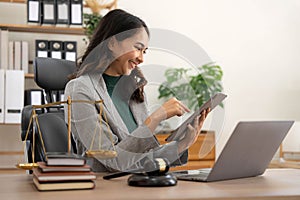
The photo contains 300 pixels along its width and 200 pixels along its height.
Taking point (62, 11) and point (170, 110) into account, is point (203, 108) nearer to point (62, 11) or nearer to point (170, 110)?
point (170, 110)

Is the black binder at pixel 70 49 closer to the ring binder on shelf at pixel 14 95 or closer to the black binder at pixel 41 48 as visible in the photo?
the black binder at pixel 41 48

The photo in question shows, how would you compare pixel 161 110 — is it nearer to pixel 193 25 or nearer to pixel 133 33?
pixel 133 33

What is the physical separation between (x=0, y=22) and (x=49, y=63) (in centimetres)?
212

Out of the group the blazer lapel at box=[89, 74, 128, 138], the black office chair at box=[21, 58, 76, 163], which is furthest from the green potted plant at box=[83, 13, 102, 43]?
the blazer lapel at box=[89, 74, 128, 138]

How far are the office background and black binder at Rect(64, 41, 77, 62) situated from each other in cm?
72

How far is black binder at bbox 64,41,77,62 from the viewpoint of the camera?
3932mm

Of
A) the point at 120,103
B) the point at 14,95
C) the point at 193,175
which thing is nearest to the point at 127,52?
the point at 120,103

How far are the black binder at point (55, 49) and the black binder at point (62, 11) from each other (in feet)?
0.54

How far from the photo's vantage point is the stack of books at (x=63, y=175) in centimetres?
111

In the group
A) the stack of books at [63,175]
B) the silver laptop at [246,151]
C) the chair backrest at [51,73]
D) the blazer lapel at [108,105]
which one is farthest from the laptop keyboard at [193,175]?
the chair backrest at [51,73]

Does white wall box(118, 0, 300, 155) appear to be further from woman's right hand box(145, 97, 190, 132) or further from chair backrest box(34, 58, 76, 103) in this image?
woman's right hand box(145, 97, 190, 132)

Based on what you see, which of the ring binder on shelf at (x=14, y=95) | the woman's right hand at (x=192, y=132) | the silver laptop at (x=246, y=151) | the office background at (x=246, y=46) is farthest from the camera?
the office background at (x=246, y=46)

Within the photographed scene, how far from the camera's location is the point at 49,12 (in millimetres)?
3867

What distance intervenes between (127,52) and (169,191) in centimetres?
96
